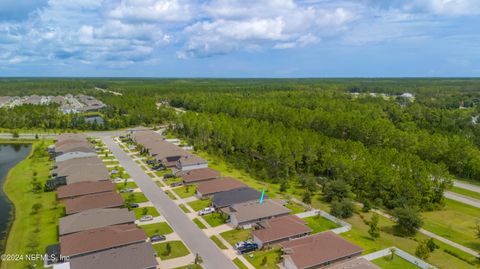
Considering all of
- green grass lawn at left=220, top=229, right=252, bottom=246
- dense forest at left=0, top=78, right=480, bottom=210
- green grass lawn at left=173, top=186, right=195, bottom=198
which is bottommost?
green grass lawn at left=220, top=229, right=252, bottom=246

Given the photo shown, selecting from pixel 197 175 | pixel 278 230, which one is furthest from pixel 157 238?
pixel 197 175

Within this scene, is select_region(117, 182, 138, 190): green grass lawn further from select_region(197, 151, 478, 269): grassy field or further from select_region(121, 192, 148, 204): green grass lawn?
select_region(197, 151, 478, 269): grassy field

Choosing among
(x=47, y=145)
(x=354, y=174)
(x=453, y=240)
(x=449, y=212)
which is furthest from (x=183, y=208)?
(x=47, y=145)

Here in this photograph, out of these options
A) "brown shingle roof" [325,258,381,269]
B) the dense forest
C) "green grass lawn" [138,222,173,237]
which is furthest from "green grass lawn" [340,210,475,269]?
"green grass lawn" [138,222,173,237]

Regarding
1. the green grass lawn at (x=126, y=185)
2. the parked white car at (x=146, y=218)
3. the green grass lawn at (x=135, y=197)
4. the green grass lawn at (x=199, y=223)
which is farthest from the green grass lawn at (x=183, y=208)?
the green grass lawn at (x=126, y=185)

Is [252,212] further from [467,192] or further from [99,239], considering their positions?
[467,192]

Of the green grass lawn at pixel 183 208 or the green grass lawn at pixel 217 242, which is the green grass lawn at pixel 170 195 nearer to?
the green grass lawn at pixel 183 208
